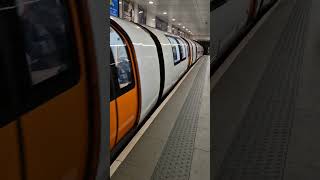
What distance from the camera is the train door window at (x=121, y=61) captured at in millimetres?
2699

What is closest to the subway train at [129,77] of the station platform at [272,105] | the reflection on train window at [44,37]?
the station platform at [272,105]

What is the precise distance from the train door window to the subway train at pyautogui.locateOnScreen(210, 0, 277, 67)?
99cm

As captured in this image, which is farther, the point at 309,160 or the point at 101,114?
the point at 309,160

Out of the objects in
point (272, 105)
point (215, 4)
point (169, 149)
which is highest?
point (215, 4)

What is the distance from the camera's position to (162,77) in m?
4.59

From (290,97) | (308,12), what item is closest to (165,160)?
(290,97)

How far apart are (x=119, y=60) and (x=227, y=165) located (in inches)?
54.4

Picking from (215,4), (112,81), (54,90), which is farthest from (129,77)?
(54,90)

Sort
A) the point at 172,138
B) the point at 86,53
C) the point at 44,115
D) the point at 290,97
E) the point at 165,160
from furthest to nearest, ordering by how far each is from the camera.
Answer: the point at 172,138 → the point at 290,97 → the point at 165,160 → the point at 86,53 → the point at 44,115

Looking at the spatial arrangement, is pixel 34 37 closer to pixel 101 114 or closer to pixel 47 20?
pixel 47 20

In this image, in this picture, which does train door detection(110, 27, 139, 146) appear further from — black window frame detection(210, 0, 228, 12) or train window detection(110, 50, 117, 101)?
black window frame detection(210, 0, 228, 12)

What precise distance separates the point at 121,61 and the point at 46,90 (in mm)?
1632

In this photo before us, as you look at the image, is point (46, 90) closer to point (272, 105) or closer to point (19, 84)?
point (19, 84)

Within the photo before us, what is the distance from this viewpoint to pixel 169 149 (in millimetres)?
2910
